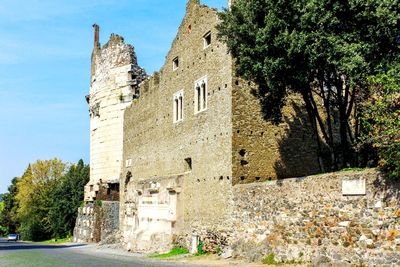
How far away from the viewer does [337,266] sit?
17062 millimetres

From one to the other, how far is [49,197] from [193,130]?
158 feet

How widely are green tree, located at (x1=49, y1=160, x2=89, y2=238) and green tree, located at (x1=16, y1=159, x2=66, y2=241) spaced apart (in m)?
6.80

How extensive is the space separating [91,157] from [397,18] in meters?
36.2

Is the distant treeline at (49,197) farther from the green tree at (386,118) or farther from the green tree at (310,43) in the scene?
the green tree at (386,118)

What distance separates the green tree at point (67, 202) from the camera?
61531 millimetres

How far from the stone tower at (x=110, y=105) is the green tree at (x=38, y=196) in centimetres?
2398

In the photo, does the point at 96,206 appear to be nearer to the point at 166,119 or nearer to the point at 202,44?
the point at 166,119

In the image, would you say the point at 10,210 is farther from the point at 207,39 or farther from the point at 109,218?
the point at 207,39

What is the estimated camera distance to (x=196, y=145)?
28641 mm

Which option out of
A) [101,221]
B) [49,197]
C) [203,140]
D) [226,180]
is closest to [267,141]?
[226,180]

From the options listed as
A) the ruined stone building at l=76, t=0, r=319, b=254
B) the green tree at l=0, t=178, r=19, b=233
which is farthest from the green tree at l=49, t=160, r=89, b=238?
the green tree at l=0, t=178, r=19, b=233

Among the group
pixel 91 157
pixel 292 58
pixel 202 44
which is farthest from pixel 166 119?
pixel 91 157

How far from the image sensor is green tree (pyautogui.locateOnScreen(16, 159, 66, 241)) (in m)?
70.4

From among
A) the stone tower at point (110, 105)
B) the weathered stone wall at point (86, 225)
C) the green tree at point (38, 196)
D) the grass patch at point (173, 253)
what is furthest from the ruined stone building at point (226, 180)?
the green tree at point (38, 196)
